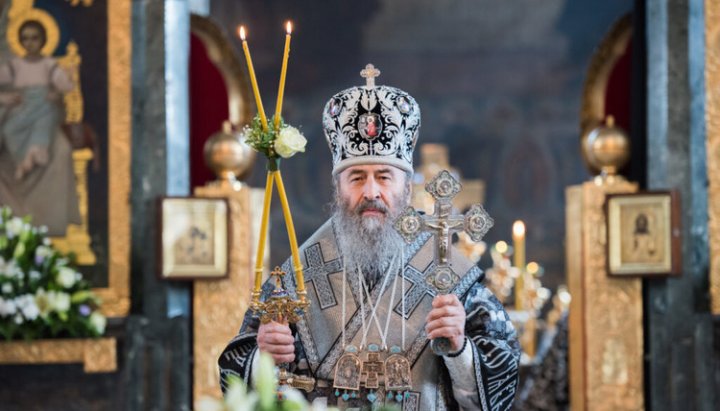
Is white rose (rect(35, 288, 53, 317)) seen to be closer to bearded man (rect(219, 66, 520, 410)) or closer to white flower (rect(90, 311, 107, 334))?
white flower (rect(90, 311, 107, 334))

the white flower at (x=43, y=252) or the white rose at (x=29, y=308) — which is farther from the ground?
the white flower at (x=43, y=252)

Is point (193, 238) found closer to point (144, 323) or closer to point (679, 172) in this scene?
point (144, 323)

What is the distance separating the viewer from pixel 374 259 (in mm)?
4234

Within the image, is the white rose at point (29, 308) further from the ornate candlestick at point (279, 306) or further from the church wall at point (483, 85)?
Answer: the church wall at point (483, 85)

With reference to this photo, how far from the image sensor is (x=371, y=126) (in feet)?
13.9

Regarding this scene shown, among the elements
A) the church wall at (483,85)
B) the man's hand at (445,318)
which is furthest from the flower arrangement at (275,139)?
the church wall at (483,85)

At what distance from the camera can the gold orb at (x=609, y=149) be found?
8.15 m

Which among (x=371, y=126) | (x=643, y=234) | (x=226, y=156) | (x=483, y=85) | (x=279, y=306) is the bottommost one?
(x=279, y=306)

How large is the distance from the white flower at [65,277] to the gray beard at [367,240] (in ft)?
10.8

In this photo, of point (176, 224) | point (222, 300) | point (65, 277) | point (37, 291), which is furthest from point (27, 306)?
point (222, 300)

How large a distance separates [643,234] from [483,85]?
7.65m

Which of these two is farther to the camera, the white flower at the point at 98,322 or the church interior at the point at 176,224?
the church interior at the point at 176,224

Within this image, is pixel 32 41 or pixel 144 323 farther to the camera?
pixel 32 41

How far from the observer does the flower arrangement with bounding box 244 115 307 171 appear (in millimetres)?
3531
